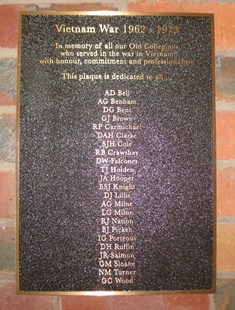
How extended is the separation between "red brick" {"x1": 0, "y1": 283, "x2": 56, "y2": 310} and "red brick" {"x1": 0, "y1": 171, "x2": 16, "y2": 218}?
0.64 feet

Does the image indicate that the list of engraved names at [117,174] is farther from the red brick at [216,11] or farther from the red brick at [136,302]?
the red brick at [216,11]

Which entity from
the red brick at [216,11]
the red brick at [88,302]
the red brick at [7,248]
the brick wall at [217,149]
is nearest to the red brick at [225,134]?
the brick wall at [217,149]

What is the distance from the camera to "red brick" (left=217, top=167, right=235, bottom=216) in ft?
2.91

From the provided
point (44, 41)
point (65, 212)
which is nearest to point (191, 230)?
point (65, 212)

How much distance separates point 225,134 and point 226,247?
0.31 m

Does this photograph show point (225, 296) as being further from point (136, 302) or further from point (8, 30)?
point (8, 30)

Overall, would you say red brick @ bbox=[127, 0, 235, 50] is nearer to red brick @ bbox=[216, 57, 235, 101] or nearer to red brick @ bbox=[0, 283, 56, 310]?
red brick @ bbox=[216, 57, 235, 101]

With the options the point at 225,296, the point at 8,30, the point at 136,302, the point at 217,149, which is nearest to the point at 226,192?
the point at 217,149

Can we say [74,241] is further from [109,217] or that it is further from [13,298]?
[13,298]

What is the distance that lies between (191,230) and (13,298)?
1.69 ft

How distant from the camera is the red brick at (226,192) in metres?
0.89

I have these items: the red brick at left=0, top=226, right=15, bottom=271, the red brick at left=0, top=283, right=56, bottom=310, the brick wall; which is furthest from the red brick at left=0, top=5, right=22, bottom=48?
the red brick at left=0, top=283, right=56, bottom=310

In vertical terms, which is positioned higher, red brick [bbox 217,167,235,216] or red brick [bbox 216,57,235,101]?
red brick [bbox 216,57,235,101]

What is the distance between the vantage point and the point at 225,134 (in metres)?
0.89
